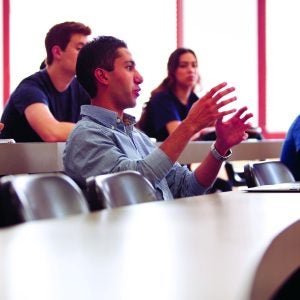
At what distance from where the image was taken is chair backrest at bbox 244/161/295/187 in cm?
267

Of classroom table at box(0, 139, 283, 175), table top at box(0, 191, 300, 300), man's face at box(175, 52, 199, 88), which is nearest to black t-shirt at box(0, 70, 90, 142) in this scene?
classroom table at box(0, 139, 283, 175)

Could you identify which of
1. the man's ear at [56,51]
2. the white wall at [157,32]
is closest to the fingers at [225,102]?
the man's ear at [56,51]

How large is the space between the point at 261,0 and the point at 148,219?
659cm

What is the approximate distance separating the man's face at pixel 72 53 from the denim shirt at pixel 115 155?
1.03m

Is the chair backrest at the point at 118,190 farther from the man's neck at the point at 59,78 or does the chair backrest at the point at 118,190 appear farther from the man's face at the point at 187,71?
the man's face at the point at 187,71

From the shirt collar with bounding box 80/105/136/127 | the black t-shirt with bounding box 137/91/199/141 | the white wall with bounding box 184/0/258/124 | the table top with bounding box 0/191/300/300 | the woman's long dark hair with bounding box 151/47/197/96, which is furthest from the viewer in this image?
the white wall with bounding box 184/0/258/124

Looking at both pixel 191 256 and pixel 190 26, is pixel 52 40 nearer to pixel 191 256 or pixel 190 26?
pixel 191 256

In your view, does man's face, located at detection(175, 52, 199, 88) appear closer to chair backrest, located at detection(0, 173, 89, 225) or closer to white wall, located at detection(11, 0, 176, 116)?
white wall, located at detection(11, 0, 176, 116)

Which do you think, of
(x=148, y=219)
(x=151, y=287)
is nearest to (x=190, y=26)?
(x=148, y=219)

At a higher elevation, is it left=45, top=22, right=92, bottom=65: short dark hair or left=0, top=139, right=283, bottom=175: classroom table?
left=45, top=22, right=92, bottom=65: short dark hair

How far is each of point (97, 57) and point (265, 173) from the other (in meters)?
0.77

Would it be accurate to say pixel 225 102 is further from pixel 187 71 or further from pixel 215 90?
pixel 187 71

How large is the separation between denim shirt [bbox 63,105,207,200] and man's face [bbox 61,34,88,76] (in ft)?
3.38

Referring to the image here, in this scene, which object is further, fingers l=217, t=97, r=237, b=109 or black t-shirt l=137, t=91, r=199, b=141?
black t-shirt l=137, t=91, r=199, b=141
